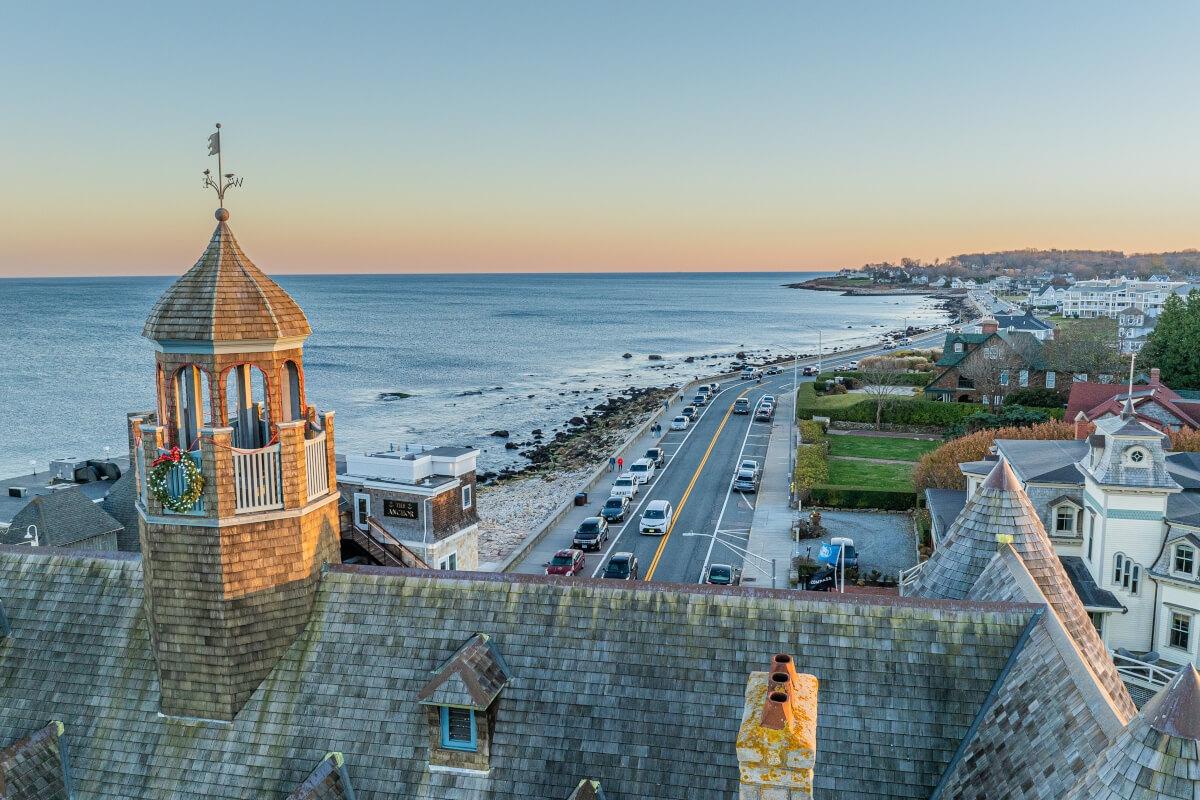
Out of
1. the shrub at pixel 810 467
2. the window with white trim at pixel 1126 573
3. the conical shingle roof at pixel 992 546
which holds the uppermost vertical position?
the conical shingle roof at pixel 992 546

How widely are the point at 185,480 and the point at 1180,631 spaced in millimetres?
33180

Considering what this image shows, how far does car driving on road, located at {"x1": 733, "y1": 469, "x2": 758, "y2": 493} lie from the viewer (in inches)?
2197

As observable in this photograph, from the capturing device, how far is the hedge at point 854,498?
5184 cm

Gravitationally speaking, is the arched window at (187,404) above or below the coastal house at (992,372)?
above

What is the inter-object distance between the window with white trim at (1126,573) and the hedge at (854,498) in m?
18.3

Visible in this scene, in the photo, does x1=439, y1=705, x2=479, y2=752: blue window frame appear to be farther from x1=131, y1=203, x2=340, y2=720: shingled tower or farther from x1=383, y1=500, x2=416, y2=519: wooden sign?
x1=383, y1=500, x2=416, y2=519: wooden sign

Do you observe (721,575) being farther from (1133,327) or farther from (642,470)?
(1133,327)

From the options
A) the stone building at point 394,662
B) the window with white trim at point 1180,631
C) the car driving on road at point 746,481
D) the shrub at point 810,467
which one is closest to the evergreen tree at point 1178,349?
the shrub at point 810,467

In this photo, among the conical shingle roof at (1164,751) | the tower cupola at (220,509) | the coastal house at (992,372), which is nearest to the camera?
the conical shingle roof at (1164,751)

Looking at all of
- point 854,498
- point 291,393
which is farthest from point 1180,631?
point 291,393

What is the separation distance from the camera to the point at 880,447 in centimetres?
7069

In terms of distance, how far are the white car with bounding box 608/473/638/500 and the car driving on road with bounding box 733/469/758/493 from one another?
643cm

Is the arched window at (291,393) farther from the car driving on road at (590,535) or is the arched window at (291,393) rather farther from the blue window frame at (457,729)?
the car driving on road at (590,535)

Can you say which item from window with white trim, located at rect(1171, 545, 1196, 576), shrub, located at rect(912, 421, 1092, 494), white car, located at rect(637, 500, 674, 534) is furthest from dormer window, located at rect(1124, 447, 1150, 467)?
white car, located at rect(637, 500, 674, 534)
